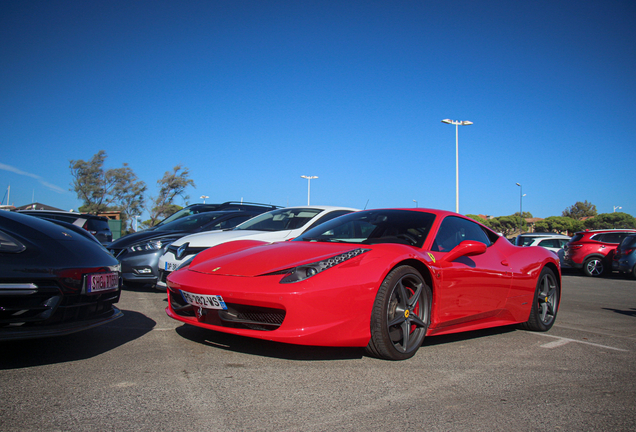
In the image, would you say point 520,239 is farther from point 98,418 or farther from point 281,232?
point 98,418

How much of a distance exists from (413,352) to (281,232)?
11.1 ft

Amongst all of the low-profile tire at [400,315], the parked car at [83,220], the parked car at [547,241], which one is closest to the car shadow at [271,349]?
the low-profile tire at [400,315]

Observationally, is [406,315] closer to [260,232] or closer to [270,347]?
[270,347]

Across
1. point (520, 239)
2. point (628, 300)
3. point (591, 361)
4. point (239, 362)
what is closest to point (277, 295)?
point (239, 362)

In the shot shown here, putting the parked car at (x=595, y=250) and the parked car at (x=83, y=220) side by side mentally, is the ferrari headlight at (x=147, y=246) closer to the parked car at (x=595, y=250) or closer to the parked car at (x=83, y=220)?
the parked car at (x=83, y=220)

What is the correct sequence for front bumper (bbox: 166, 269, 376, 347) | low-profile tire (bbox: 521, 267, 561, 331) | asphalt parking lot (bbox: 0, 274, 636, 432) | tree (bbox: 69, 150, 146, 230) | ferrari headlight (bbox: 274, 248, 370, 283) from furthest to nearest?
1. tree (bbox: 69, 150, 146, 230)
2. low-profile tire (bbox: 521, 267, 561, 331)
3. ferrari headlight (bbox: 274, 248, 370, 283)
4. front bumper (bbox: 166, 269, 376, 347)
5. asphalt parking lot (bbox: 0, 274, 636, 432)

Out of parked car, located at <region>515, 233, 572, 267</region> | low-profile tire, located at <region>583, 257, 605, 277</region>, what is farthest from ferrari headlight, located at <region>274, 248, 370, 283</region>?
parked car, located at <region>515, 233, 572, 267</region>

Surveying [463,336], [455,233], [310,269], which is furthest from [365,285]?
[463,336]

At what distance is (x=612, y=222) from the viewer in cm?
5594

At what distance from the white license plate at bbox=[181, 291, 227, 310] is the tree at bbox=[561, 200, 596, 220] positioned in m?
85.1

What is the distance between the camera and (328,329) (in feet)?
9.77

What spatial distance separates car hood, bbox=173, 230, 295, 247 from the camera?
6.29 meters

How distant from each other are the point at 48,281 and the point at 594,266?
15.1 metres

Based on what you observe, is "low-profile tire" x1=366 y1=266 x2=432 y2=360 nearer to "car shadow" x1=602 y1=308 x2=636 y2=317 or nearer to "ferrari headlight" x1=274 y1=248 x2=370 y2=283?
"ferrari headlight" x1=274 y1=248 x2=370 y2=283
